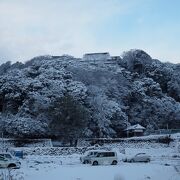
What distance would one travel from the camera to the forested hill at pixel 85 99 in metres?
50.8

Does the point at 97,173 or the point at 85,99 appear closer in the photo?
the point at 97,173

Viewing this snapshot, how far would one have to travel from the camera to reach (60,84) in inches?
2272

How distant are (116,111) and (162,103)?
773 cm

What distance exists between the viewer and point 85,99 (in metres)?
56.5

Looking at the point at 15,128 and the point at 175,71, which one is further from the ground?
the point at 175,71

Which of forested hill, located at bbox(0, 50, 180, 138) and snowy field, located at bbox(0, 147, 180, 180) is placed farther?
forested hill, located at bbox(0, 50, 180, 138)

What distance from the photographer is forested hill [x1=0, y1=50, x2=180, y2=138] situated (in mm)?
50812

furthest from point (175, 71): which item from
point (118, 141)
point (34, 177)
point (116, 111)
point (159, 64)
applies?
point (34, 177)

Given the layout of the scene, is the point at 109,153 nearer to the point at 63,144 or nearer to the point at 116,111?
the point at 63,144

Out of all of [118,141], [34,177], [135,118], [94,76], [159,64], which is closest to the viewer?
[34,177]

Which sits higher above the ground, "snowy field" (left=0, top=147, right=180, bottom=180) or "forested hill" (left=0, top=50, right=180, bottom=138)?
"forested hill" (left=0, top=50, right=180, bottom=138)

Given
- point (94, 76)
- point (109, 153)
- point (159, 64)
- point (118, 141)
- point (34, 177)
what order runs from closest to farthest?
point (34, 177)
point (109, 153)
point (118, 141)
point (94, 76)
point (159, 64)

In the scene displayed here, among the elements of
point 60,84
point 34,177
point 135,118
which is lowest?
point 34,177

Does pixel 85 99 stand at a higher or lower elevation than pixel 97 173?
higher
